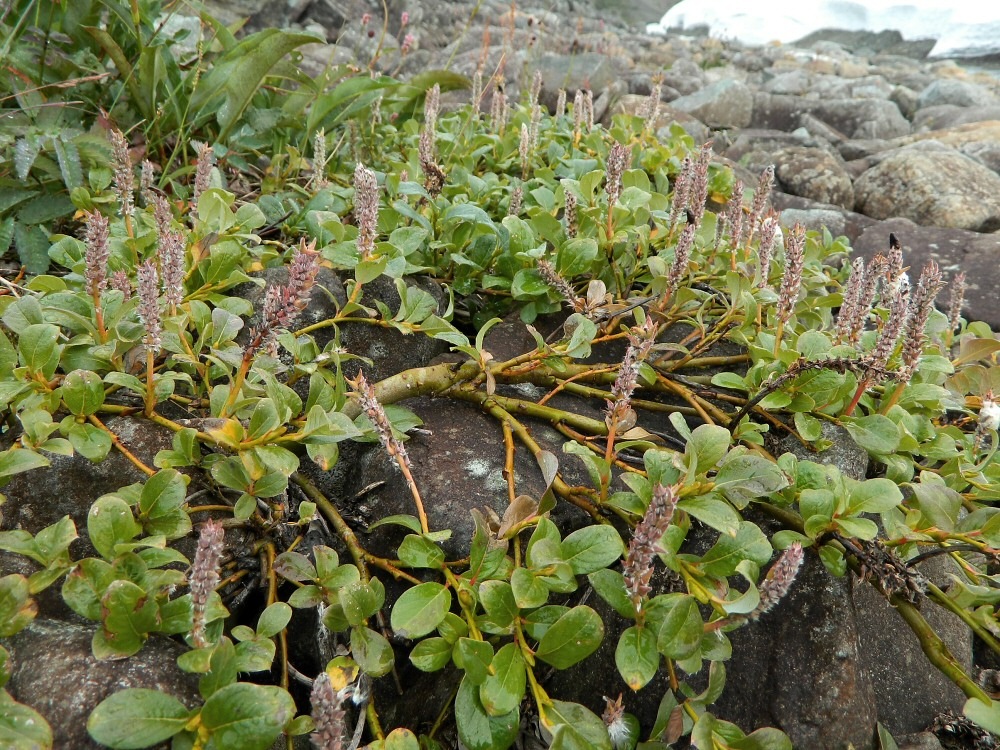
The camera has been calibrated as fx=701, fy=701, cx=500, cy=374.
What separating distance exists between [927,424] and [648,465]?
87 centimetres

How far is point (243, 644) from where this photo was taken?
1.23m

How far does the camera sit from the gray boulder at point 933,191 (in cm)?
512

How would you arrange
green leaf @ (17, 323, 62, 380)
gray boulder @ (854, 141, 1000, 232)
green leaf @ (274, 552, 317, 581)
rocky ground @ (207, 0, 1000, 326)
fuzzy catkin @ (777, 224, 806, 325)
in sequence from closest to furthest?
green leaf @ (274, 552, 317, 581) < green leaf @ (17, 323, 62, 380) < fuzzy catkin @ (777, 224, 806, 325) < rocky ground @ (207, 0, 1000, 326) < gray boulder @ (854, 141, 1000, 232)

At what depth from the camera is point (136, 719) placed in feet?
3.47

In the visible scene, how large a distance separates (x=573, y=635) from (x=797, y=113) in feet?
38.8

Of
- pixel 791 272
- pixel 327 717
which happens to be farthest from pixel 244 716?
pixel 791 272

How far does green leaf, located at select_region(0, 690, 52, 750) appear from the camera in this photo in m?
1.00

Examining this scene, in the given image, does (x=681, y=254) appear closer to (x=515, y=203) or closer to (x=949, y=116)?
(x=515, y=203)

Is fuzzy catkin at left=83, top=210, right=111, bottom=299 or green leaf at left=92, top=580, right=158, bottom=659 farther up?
fuzzy catkin at left=83, top=210, right=111, bottom=299

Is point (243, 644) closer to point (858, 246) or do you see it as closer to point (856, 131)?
point (858, 246)

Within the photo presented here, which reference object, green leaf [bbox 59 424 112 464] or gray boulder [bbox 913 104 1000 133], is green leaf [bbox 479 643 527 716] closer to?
green leaf [bbox 59 424 112 464]

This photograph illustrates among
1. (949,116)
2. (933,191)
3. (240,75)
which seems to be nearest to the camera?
(240,75)

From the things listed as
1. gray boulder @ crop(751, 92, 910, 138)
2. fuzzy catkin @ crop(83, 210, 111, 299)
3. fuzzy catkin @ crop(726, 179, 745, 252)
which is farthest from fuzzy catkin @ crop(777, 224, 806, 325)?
gray boulder @ crop(751, 92, 910, 138)

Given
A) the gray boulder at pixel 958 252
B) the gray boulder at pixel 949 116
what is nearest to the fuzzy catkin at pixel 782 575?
the gray boulder at pixel 958 252
